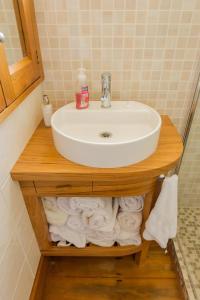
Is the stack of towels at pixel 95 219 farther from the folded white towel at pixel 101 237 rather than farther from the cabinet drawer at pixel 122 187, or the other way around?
the cabinet drawer at pixel 122 187

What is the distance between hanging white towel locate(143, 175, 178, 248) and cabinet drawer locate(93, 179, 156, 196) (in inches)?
2.8

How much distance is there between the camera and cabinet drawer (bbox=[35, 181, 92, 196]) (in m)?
0.84

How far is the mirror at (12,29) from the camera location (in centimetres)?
82

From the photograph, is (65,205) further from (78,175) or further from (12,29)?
(12,29)

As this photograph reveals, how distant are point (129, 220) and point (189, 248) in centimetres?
59

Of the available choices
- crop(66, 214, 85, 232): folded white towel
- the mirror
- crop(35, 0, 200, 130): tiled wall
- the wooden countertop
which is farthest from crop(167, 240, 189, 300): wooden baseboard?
Answer: the mirror

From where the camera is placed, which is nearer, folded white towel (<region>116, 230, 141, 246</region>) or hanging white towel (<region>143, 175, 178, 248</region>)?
hanging white towel (<region>143, 175, 178, 248</region>)

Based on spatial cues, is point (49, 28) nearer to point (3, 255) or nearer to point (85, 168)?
point (85, 168)

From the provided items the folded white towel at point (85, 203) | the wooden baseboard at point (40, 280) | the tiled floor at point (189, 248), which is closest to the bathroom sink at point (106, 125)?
the folded white towel at point (85, 203)

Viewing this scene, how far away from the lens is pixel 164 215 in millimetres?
942

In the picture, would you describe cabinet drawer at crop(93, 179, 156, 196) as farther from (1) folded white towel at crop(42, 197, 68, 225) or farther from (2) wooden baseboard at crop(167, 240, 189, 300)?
(2) wooden baseboard at crop(167, 240, 189, 300)

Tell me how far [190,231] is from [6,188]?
4.18ft

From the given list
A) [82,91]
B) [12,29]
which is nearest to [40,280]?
[82,91]

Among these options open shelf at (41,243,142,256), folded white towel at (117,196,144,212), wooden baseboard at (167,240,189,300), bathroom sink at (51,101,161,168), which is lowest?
wooden baseboard at (167,240,189,300)
